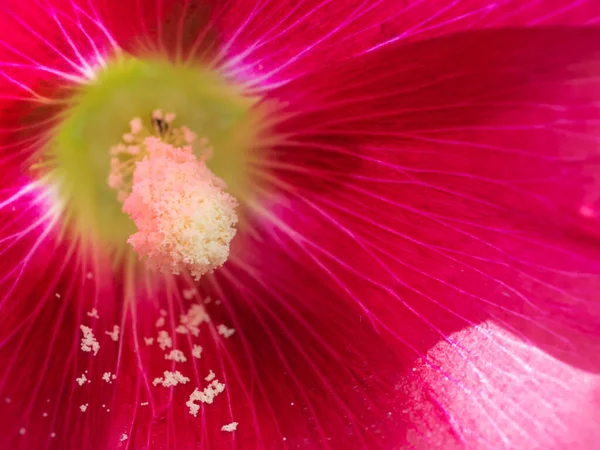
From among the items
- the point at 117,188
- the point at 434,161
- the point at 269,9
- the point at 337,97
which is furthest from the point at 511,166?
the point at 117,188

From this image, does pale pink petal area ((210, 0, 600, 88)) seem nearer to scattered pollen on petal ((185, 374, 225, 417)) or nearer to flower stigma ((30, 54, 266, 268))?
flower stigma ((30, 54, 266, 268))

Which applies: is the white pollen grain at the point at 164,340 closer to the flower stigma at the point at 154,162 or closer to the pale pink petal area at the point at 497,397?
the flower stigma at the point at 154,162

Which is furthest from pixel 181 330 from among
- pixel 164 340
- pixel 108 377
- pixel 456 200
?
pixel 456 200

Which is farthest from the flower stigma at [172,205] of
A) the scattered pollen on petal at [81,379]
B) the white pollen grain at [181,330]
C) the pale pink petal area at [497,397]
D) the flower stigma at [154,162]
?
the pale pink petal area at [497,397]

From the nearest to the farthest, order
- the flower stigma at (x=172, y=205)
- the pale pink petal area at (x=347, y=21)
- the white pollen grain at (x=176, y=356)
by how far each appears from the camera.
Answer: the pale pink petal area at (x=347, y=21) → the flower stigma at (x=172, y=205) → the white pollen grain at (x=176, y=356)

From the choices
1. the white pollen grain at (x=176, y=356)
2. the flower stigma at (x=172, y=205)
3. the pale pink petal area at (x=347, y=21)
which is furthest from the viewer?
the white pollen grain at (x=176, y=356)

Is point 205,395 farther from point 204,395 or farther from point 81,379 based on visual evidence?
point 81,379

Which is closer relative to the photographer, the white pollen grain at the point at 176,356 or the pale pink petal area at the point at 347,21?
the pale pink petal area at the point at 347,21
